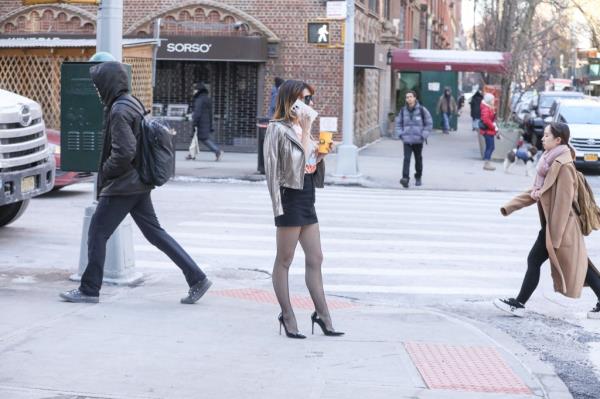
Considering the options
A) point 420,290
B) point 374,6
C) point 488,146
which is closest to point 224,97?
point 488,146

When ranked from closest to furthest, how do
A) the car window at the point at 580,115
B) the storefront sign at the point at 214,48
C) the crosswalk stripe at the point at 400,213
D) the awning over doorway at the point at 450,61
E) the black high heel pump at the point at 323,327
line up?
1. the black high heel pump at the point at 323,327
2. the crosswalk stripe at the point at 400,213
3. the storefront sign at the point at 214,48
4. the car window at the point at 580,115
5. the awning over doorway at the point at 450,61

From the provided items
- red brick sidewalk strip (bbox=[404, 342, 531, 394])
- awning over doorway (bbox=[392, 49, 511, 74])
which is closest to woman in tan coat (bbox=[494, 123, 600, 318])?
red brick sidewalk strip (bbox=[404, 342, 531, 394])

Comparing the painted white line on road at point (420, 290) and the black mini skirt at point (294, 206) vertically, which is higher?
the black mini skirt at point (294, 206)

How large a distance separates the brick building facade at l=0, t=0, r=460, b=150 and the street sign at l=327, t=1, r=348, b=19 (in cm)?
554

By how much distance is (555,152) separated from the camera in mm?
8586

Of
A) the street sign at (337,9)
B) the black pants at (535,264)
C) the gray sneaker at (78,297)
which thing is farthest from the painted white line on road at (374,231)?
the street sign at (337,9)

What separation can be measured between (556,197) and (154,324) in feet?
10.9

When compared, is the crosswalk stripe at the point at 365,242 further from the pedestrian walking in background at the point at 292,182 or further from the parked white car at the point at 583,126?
the parked white car at the point at 583,126

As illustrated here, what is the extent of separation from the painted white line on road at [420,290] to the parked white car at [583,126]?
15.3 metres

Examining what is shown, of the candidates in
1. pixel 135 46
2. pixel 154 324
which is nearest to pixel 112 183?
pixel 154 324

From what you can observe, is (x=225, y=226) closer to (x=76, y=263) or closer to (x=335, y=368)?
(x=76, y=263)

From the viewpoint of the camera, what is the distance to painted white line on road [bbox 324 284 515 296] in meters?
9.86

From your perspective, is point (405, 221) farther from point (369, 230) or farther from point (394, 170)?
point (394, 170)

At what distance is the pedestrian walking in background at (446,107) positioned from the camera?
133ft
